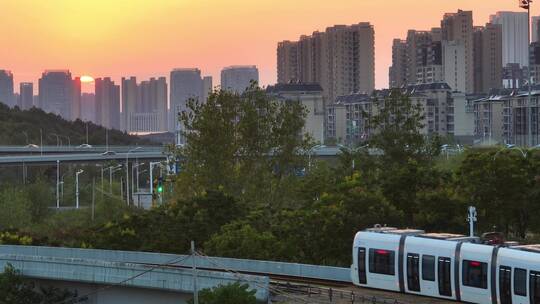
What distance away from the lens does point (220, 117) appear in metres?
49.9

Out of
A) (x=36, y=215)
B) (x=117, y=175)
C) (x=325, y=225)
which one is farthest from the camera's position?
(x=117, y=175)

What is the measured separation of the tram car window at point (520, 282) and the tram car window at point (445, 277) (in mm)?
2457

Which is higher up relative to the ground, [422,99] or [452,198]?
[422,99]

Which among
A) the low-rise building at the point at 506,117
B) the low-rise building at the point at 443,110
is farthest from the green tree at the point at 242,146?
the low-rise building at the point at 443,110

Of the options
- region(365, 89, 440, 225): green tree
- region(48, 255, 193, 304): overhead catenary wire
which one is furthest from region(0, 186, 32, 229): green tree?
region(48, 255, 193, 304): overhead catenary wire

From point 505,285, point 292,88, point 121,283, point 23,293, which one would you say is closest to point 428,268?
point 505,285

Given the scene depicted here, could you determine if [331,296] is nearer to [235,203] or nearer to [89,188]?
[235,203]

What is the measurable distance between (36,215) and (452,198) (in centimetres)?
4632

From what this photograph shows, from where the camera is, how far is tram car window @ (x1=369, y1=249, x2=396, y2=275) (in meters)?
27.9

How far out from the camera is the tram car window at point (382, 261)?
1099 inches

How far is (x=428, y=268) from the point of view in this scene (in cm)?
2686

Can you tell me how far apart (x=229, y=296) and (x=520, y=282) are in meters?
7.31

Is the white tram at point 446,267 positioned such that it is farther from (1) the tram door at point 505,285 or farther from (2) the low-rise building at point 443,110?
(2) the low-rise building at point 443,110

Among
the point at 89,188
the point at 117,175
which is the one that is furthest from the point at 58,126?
the point at 89,188
